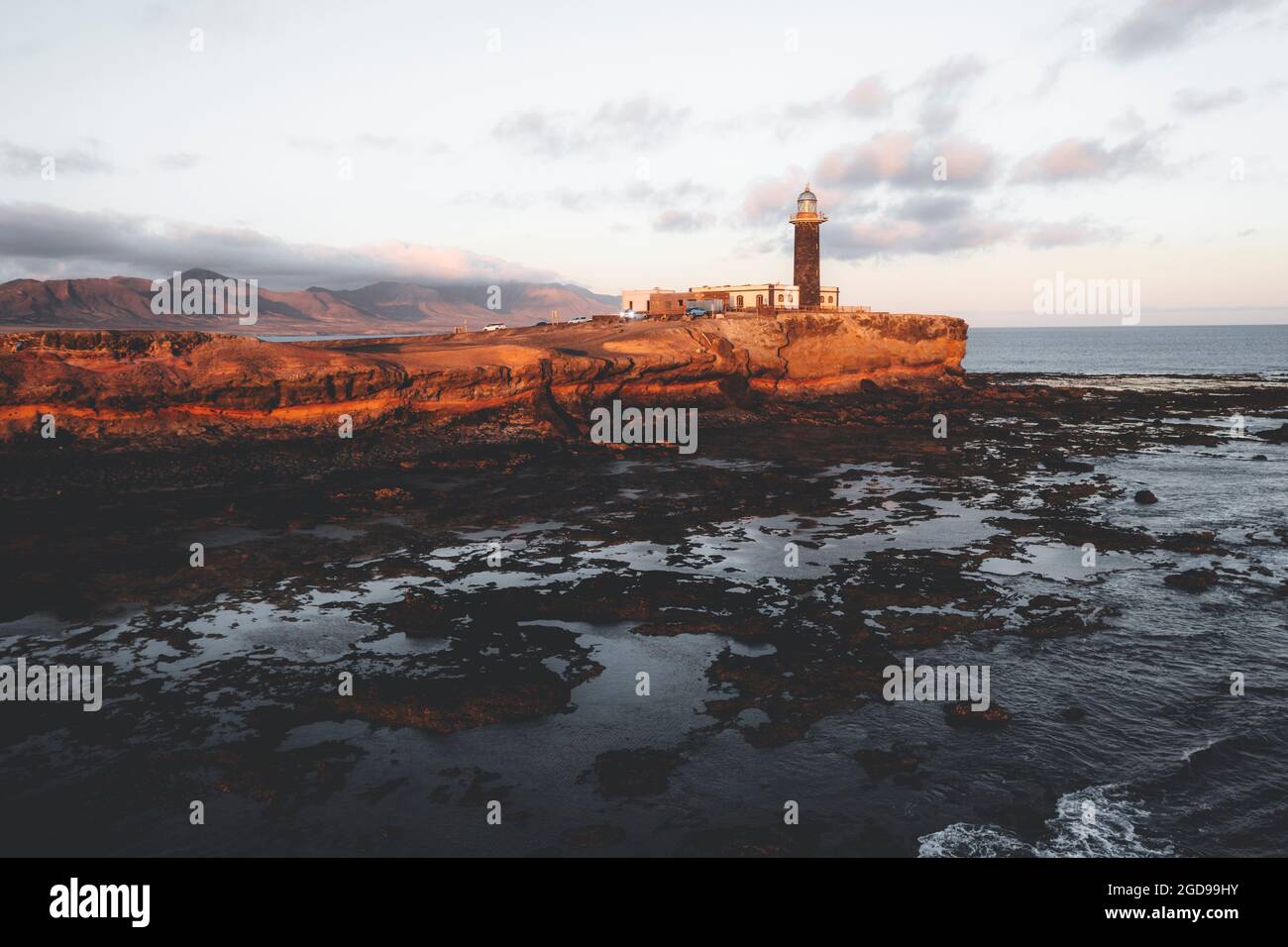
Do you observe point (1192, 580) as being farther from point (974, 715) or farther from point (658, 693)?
point (658, 693)

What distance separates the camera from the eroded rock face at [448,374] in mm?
35312

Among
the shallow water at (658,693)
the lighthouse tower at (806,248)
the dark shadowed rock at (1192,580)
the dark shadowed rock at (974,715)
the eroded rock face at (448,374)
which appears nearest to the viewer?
the shallow water at (658,693)

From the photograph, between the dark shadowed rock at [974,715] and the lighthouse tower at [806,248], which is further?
the lighthouse tower at [806,248]

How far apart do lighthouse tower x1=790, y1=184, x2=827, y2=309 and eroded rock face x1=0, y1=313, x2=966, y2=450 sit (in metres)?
13.1

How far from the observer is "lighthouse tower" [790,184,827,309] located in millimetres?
73562

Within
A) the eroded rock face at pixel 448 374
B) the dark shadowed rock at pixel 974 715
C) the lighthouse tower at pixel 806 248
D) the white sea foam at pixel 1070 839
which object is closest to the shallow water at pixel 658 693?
the white sea foam at pixel 1070 839

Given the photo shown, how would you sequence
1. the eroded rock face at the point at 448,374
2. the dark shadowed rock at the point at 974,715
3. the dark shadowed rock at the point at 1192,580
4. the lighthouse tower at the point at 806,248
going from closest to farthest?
the dark shadowed rock at the point at 974,715 < the dark shadowed rock at the point at 1192,580 < the eroded rock face at the point at 448,374 < the lighthouse tower at the point at 806,248

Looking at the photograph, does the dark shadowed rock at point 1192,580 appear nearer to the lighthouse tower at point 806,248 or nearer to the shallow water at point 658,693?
the shallow water at point 658,693

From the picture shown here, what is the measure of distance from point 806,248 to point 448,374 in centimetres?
4515

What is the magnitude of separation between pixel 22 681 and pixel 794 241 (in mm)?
72435

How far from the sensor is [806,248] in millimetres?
75500

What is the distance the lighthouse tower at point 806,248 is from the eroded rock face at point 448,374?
13069 mm

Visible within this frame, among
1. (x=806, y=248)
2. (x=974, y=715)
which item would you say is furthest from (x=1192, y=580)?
(x=806, y=248)
